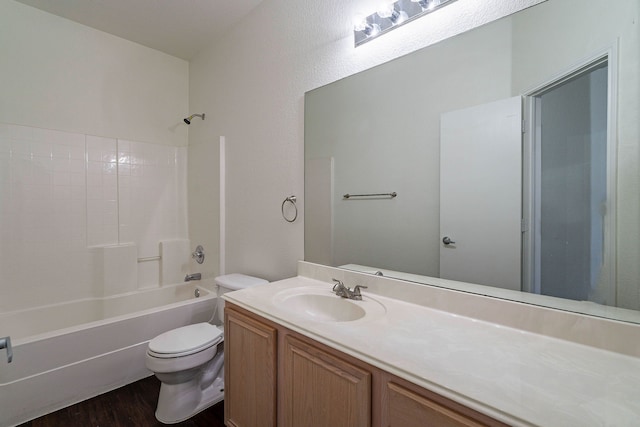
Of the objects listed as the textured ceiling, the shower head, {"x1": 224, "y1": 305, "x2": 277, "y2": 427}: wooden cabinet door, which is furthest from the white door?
the shower head

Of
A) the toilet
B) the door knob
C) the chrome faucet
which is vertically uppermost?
the door knob

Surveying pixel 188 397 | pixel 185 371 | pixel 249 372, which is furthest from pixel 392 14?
pixel 188 397

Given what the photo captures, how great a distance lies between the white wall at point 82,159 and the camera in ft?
7.03

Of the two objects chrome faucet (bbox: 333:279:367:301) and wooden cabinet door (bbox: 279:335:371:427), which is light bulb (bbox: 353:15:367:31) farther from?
wooden cabinet door (bbox: 279:335:371:427)

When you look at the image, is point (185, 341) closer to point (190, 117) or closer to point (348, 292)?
point (348, 292)

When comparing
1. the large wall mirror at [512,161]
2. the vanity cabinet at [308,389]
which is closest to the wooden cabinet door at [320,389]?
the vanity cabinet at [308,389]

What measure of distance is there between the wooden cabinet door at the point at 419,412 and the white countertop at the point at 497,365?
40mm

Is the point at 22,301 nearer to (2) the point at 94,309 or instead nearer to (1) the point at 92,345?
(2) the point at 94,309

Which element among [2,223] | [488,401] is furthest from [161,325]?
[488,401]

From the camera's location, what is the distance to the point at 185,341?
1665 millimetres

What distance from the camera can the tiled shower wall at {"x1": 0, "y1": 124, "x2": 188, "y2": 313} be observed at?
2.14 metres

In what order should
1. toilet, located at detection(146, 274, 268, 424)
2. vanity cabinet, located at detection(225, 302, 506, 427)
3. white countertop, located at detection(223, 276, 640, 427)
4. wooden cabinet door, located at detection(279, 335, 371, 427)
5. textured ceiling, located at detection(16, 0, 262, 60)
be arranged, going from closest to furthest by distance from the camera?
white countertop, located at detection(223, 276, 640, 427)
vanity cabinet, located at detection(225, 302, 506, 427)
wooden cabinet door, located at detection(279, 335, 371, 427)
toilet, located at detection(146, 274, 268, 424)
textured ceiling, located at detection(16, 0, 262, 60)

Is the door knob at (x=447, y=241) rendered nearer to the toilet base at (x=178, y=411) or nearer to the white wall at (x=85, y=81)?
the toilet base at (x=178, y=411)

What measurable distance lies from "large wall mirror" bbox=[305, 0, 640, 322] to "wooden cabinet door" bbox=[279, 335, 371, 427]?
1.88 feet
